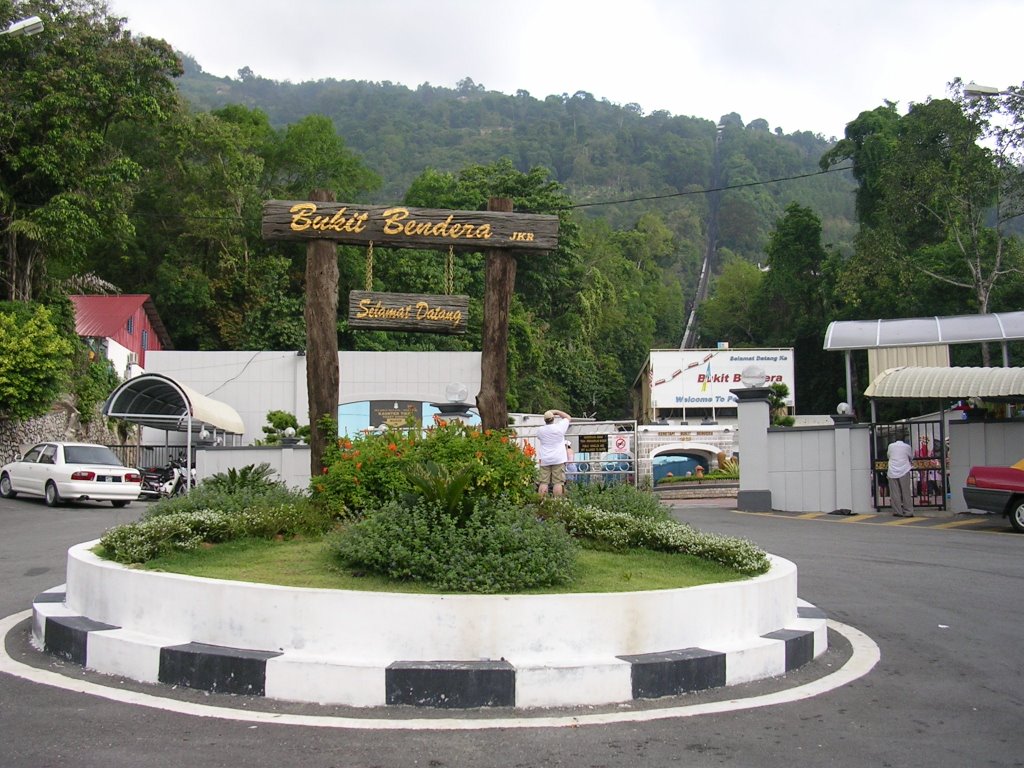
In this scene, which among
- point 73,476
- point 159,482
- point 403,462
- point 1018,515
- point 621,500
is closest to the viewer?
point 403,462

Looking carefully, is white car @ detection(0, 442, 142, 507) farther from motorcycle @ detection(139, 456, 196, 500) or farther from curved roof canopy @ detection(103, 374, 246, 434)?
motorcycle @ detection(139, 456, 196, 500)

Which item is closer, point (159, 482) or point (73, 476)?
point (73, 476)

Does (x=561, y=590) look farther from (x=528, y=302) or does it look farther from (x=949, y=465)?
(x=528, y=302)

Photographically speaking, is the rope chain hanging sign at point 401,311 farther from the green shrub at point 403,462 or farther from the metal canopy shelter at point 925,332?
the metal canopy shelter at point 925,332

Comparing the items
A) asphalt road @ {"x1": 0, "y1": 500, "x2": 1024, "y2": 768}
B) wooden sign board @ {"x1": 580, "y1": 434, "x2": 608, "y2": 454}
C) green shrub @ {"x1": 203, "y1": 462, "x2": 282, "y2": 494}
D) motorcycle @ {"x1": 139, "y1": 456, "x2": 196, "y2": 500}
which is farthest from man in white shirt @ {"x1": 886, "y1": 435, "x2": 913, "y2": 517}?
motorcycle @ {"x1": 139, "y1": 456, "x2": 196, "y2": 500}

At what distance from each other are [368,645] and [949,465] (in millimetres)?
16132

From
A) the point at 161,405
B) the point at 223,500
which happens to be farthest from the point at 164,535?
the point at 161,405

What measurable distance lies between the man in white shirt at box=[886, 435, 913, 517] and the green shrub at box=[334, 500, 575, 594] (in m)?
12.9

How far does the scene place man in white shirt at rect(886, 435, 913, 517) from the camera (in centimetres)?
1845

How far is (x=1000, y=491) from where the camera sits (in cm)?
1633

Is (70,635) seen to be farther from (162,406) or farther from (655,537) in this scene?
(162,406)

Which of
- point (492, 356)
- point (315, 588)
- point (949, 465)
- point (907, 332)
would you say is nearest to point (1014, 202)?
point (907, 332)

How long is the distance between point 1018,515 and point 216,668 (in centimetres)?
1409

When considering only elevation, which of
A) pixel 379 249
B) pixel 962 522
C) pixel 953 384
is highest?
pixel 379 249
